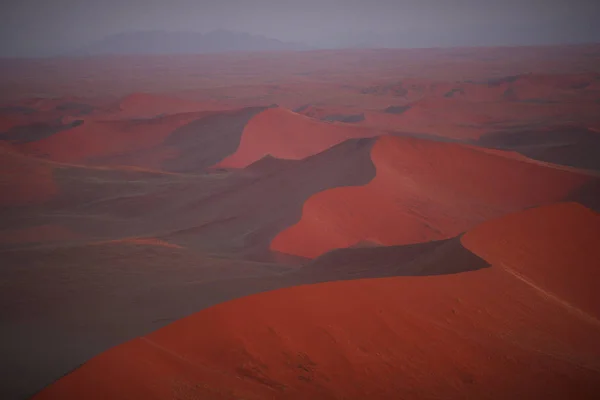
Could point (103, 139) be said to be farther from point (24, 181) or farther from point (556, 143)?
point (556, 143)

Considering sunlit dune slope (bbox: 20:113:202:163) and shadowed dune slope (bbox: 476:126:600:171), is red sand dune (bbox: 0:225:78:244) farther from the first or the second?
shadowed dune slope (bbox: 476:126:600:171)

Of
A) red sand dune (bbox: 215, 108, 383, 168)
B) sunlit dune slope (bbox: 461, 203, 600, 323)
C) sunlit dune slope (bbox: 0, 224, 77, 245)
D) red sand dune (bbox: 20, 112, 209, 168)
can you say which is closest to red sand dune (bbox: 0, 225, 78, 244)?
sunlit dune slope (bbox: 0, 224, 77, 245)

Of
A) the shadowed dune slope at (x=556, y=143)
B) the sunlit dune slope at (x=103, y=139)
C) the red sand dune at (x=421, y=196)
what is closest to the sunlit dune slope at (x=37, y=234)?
the red sand dune at (x=421, y=196)

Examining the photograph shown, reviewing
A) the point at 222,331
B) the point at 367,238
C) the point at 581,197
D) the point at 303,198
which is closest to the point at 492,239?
the point at 367,238

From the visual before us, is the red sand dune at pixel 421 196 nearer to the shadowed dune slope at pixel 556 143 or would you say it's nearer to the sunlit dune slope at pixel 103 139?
the shadowed dune slope at pixel 556 143

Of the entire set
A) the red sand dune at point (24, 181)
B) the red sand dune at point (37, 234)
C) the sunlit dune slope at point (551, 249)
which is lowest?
the red sand dune at point (37, 234)

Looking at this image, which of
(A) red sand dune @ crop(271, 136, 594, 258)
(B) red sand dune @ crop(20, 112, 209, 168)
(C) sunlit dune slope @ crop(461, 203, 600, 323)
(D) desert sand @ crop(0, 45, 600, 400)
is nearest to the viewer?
(D) desert sand @ crop(0, 45, 600, 400)

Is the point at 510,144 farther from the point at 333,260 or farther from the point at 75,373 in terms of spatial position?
the point at 75,373
